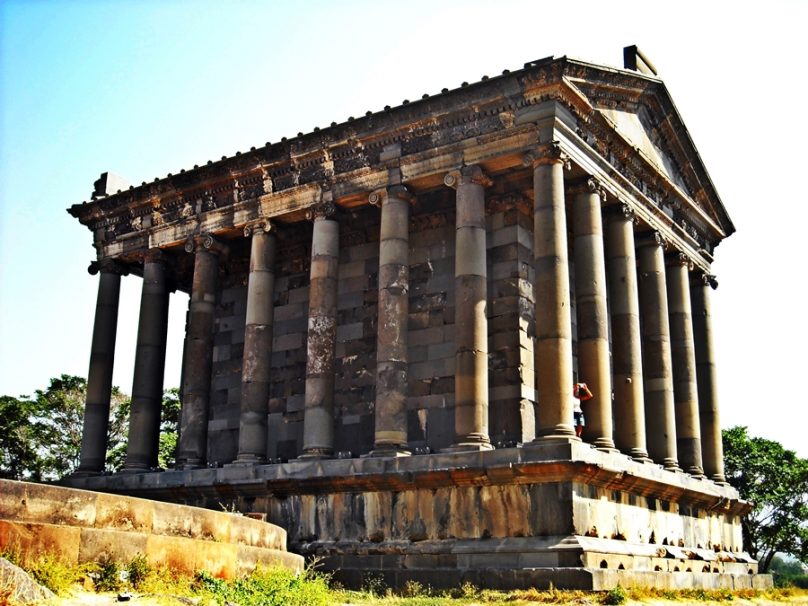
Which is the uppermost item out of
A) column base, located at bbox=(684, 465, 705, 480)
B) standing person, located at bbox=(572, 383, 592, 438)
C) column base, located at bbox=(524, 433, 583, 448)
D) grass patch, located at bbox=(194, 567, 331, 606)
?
standing person, located at bbox=(572, 383, 592, 438)

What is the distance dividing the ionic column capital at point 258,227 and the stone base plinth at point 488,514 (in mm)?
7549

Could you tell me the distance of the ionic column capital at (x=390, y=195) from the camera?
26484 millimetres

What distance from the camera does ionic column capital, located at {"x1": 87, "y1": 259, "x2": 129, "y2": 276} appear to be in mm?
32500

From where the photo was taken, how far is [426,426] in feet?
86.5

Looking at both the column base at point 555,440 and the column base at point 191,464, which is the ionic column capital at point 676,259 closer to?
the column base at point 555,440

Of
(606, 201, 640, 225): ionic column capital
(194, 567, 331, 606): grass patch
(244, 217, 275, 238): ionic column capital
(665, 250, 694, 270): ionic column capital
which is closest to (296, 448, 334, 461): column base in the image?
(194, 567, 331, 606): grass patch

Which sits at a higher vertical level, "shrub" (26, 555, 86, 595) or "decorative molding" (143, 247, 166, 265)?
"decorative molding" (143, 247, 166, 265)

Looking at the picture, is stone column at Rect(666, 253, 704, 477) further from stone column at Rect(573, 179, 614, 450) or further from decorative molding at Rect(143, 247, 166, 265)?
decorative molding at Rect(143, 247, 166, 265)

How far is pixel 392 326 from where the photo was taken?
2523 centimetres

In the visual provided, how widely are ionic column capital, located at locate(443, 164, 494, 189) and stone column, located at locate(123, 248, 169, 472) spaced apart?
11.4 metres

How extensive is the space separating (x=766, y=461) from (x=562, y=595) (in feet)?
123

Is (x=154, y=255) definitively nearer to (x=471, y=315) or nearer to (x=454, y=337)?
(x=454, y=337)

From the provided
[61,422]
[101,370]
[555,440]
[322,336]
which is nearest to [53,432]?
[61,422]

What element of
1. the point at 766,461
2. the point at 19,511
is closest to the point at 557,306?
the point at 19,511
